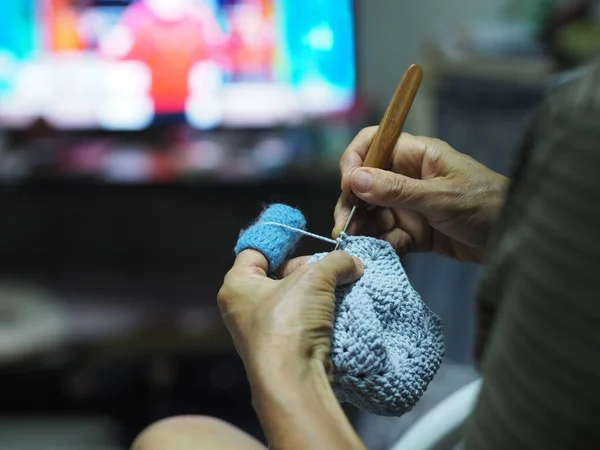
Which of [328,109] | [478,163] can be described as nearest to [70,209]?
[328,109]

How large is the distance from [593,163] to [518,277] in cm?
7

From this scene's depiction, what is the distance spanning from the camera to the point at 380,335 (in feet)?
1.67

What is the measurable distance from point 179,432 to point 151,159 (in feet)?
3.84

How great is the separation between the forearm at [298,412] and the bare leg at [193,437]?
0.17 metres

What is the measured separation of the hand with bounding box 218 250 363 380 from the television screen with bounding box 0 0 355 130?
1.23 meters

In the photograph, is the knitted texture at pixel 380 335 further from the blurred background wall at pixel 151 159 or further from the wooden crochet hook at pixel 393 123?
the blurred background wall at pixel 151 159

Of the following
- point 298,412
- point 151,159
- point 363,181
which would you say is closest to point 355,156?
point 363,181

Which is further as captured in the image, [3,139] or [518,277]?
[3,139]

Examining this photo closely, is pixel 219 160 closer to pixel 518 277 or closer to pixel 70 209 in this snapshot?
pixel 70 209

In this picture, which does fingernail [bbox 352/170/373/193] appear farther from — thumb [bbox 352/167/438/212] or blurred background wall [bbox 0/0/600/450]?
blurred background wall [bbox 0/0/600/450]

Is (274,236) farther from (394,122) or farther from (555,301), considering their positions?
(555,301)

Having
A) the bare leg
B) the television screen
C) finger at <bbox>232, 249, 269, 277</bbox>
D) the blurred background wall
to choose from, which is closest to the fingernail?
finger at <bbox>232, 249, 269, 277</bbox>

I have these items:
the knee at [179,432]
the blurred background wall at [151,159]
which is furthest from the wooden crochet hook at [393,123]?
the blurred background wall at [151,159]

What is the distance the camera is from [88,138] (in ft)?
5.82
